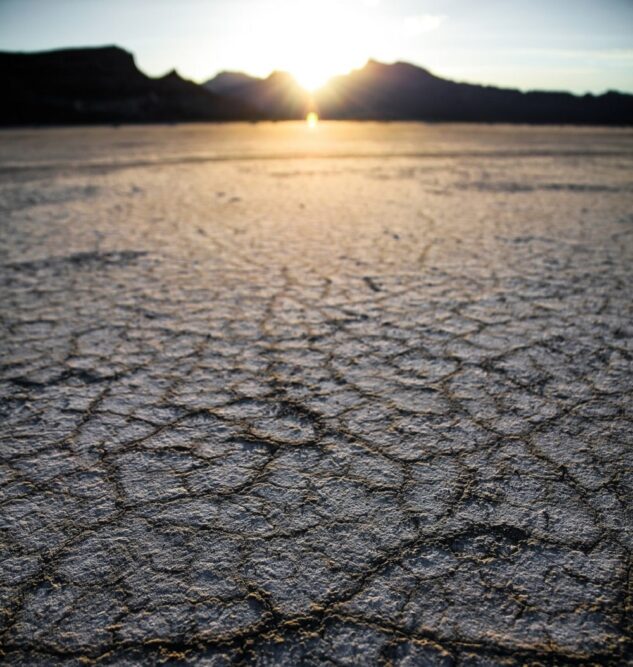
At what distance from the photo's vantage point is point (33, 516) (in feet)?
3.69

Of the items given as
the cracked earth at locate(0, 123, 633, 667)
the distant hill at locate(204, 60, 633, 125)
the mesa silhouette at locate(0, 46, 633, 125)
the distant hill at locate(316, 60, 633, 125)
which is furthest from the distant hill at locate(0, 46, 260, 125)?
the cracked earth at locate(0, 123, 633, 667)

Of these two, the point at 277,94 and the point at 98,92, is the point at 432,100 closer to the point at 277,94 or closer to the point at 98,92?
the point at 277,94

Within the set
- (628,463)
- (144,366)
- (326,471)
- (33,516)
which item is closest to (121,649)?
(33,516)

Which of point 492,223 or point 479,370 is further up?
point 492,223

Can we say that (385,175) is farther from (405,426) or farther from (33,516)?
(33,516)

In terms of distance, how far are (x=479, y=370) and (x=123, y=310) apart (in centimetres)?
169

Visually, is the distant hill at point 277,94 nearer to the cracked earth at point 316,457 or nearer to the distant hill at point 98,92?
the distant hill at point 98,92

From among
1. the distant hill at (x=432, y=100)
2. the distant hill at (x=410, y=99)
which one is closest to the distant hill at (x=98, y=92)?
the distant hill at (x=410, y=99)

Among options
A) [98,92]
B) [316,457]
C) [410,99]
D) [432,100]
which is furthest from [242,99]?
[316,457]

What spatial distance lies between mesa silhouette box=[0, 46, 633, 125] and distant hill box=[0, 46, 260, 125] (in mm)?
84

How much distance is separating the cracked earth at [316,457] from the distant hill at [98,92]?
113ft

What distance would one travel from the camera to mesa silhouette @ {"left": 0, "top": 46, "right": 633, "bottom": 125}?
120ft

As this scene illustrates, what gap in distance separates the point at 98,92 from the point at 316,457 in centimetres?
4812

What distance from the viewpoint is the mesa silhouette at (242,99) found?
Answer: 3647 centimetres
